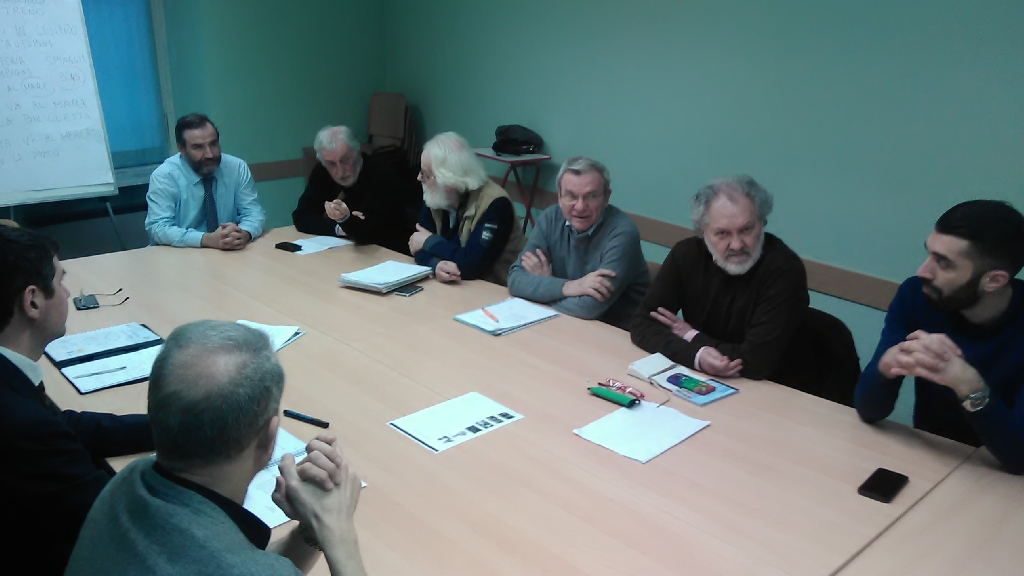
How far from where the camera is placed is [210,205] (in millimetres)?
3619

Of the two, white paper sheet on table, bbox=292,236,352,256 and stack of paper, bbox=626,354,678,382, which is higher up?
stack of paper, bbox=626,354,678,382

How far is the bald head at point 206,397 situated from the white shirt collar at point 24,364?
708mm

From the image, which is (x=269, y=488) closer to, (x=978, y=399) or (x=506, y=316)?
(x=506, y=316)

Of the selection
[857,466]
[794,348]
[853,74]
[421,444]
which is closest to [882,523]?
[857,466]

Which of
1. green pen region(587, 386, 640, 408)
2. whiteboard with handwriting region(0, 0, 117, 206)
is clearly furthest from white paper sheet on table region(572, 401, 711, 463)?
whiteboard with handwriting region(0, 0, 117, 206)

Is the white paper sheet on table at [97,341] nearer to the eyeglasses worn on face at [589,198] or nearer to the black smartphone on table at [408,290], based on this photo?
the black smartphone on table at [408,290]

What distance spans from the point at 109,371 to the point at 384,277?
107cm

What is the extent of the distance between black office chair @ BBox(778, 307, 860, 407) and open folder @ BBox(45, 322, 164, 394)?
1.84 metres

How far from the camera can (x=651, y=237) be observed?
4266mm

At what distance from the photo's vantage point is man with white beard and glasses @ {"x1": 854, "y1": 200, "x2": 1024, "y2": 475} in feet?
5.11

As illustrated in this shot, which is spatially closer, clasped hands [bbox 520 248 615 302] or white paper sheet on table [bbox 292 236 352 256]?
clasped hands [bbox 520 248 615 302]

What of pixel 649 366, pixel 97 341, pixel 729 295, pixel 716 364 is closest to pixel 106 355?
pixel 97 341

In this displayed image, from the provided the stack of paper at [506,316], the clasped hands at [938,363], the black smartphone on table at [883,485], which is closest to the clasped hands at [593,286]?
the stack of paper at [506,316]

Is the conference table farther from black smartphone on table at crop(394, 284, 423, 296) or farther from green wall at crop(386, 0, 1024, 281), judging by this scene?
green wall at crop(386, 0, 1024, 281)
